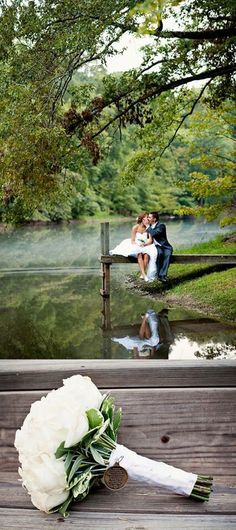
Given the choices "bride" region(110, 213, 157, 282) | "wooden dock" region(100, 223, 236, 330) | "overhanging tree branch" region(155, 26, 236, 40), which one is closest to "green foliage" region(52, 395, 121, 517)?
"overhanging tree branch" region(155, 26, 236, 40)

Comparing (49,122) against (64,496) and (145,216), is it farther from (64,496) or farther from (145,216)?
(64,496)

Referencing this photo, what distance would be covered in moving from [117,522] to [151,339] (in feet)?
26.3

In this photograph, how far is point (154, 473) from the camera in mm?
1315

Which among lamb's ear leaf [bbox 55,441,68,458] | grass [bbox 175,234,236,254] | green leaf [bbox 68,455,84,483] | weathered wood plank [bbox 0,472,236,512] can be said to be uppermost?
lamb's ear leaf [bbox 55,441,68,458]

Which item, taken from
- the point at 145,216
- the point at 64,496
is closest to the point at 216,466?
the point at 64,496

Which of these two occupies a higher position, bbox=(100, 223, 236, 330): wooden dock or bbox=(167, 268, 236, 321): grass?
bbox=(100, 223, 236, 330): wooden dock

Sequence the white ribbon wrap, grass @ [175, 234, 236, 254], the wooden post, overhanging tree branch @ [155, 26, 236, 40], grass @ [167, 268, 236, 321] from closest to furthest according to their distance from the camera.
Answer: the white ribbon wrap, overhanging tree branch @ [155, 26, 236, 40], grass @ [167, 268, 236, 321], the wooden post, grass @ [175, 234, 236, 254]

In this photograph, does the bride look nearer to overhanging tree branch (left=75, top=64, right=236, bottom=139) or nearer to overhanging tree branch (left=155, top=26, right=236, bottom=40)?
overhanging tree branch (left=75, top=64, right=236, bottom=139)

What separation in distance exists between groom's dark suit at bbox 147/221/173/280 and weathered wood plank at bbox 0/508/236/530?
1095cm

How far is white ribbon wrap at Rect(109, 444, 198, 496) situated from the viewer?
4.25 ft

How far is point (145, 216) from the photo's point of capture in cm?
1323

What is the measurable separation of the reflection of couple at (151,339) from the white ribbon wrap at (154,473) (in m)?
6.74

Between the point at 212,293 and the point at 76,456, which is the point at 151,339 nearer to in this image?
the point at 212,293

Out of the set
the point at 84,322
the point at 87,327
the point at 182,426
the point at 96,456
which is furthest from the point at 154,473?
Result: the point at 84,322
